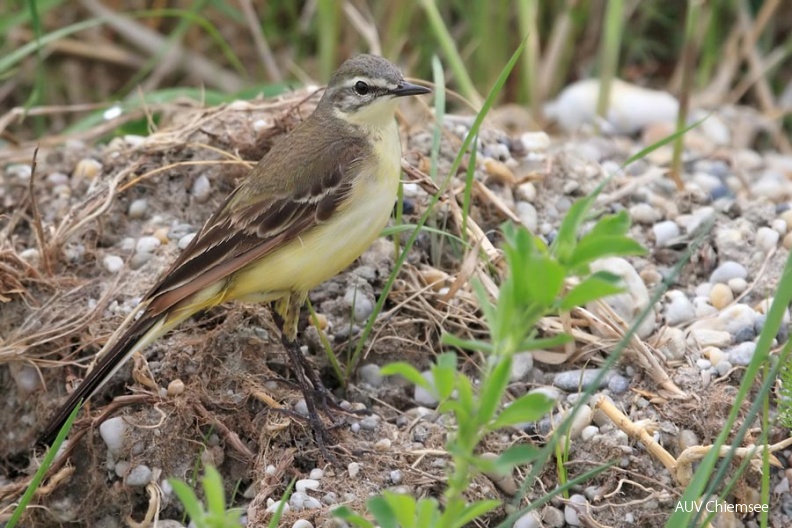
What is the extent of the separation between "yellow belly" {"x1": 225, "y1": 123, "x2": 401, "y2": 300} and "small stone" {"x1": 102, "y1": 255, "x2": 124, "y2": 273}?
832 mm

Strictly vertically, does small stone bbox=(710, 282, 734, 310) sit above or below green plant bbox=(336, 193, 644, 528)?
below

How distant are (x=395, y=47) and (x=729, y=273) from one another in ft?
10.5

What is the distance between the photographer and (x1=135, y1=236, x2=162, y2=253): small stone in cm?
512

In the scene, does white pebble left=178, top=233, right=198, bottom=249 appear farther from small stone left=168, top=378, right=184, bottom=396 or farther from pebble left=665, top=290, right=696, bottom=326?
pebble left=665, top=290, right=696, bottom=326

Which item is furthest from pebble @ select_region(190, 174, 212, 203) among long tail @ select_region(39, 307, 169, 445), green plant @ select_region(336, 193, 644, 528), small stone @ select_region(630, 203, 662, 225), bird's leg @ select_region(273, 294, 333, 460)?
green plant @ select_region(336, 193, 644, 528)

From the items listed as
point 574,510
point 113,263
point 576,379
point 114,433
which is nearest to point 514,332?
point 574,510

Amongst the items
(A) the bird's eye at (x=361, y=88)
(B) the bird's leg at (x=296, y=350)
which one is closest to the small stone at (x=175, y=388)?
(B) the bird's leg at (x=296, y=350)

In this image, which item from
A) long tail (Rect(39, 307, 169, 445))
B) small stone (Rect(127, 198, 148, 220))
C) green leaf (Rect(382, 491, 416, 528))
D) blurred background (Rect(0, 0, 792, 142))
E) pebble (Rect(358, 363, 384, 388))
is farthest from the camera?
blurred background (Rect(0, 0, 792, 142))

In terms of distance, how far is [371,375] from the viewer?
15.6 ft

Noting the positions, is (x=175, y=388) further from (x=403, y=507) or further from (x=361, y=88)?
(x=403, y=507)

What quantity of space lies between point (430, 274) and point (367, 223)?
64 centimetres

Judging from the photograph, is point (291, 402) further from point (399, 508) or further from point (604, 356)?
point (399, 508)

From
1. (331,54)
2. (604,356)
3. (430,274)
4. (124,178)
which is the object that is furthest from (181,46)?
(604,356)

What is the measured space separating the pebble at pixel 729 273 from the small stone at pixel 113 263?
269cm
